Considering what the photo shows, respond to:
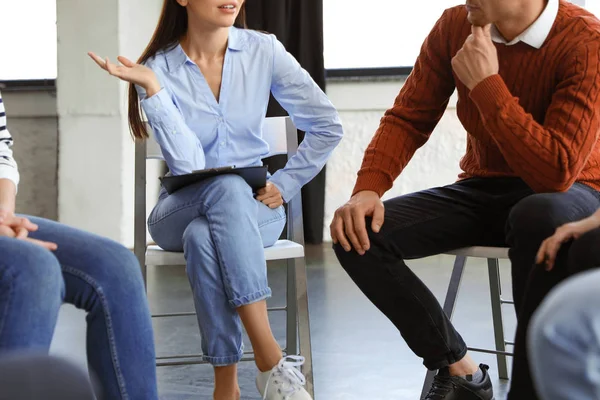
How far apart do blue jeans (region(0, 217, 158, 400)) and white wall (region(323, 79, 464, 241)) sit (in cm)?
371

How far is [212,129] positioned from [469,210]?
0.71 meters

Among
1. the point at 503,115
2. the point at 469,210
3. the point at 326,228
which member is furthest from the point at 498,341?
the point at 326,228

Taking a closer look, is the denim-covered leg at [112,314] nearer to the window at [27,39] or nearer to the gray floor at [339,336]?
the gray floor at [339,336]

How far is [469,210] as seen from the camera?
74.6 inches

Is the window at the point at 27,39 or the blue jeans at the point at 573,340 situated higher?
the window at the point at 27,39

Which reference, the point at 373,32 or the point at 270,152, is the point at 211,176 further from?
the point at 373,32

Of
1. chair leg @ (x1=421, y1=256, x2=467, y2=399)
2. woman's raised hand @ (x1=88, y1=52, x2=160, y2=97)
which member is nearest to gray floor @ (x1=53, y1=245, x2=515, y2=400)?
chair leg @ (x1=421, y1=256, x2=467, y2=399)

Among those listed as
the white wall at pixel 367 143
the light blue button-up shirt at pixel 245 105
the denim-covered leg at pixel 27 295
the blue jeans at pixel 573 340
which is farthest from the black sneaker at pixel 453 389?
the white wall at pixel 367 143

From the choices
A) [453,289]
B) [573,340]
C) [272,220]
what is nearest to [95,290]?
[272,220]

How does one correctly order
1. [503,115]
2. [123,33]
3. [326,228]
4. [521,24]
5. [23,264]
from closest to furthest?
[23,264], [503,115], [521,24], [123,33], [326,228]

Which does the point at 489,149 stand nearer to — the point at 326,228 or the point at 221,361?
the point at 221,361

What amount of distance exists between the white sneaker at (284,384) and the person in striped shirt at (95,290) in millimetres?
499

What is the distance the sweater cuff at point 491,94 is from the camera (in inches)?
68.7

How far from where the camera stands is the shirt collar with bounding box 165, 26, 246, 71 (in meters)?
2.26
